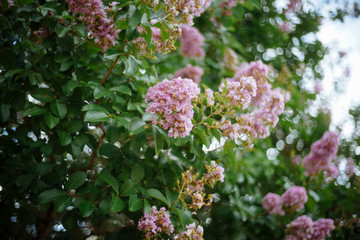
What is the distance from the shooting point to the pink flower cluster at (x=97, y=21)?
4.03 feet

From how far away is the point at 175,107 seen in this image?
1.13m

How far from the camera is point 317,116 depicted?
309cm

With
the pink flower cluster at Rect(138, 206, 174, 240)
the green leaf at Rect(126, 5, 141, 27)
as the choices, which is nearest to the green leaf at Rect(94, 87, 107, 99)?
the green leaf at Rect(126, 5, 141, 27)

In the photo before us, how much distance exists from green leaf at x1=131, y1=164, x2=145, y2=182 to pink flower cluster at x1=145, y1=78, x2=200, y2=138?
1.12ft

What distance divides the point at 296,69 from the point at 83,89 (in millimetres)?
2661

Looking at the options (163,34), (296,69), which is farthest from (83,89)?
(296,69)

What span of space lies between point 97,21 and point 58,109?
476mm

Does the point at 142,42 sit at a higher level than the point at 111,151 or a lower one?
higher

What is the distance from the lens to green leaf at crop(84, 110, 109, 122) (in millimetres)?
1086

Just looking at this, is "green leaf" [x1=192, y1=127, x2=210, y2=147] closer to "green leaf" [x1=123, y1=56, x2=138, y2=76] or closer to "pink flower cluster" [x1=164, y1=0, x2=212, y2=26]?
"green leaf" [x1=123, y1=56, x2=138, y2=76]

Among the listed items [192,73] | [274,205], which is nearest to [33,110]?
→ [192,73]

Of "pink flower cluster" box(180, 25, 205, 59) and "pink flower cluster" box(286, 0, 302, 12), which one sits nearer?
"pink flower cluster" box(180, 25, 205, 59)

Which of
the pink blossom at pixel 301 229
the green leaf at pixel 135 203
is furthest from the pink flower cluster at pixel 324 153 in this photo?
the green leaf at pixel 135 203

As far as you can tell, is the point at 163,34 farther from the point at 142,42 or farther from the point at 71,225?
the point at 71,225
